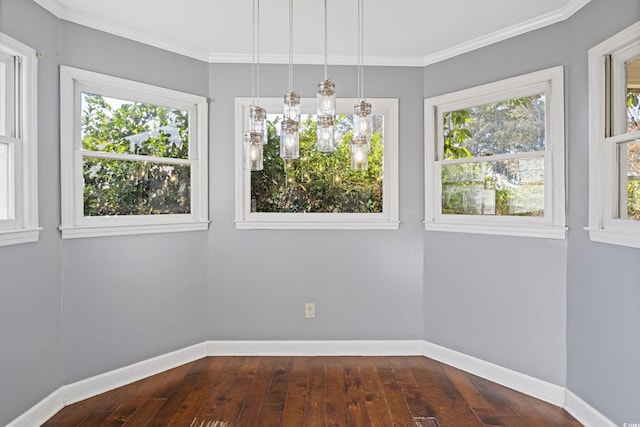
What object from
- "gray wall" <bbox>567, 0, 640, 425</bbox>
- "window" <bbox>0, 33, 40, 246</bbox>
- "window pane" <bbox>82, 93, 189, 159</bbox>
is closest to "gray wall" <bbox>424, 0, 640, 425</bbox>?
"gray wall" <bbox>567, 0, 640, 425</bbox>

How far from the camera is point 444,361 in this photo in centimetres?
325

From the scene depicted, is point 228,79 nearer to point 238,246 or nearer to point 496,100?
point 238,246


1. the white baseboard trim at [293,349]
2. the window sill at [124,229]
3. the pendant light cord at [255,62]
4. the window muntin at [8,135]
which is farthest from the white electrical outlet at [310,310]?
the window muntin at [8,135]

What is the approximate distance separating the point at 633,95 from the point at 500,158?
89cm

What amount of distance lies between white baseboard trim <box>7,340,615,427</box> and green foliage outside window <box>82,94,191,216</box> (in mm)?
1127

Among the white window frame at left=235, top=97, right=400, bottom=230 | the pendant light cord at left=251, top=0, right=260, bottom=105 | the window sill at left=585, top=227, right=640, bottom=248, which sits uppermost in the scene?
the pendant light cord at left=251, top=0, right=260, bottom=105

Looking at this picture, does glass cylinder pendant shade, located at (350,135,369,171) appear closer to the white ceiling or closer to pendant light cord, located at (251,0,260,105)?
the white ceiling

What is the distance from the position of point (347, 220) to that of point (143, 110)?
1.79 m

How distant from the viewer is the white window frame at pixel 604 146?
2.19 meters

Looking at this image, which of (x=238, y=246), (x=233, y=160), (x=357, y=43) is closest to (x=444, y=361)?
(x=238, y=246)

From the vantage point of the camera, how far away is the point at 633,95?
2197 millimetres

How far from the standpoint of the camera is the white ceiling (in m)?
2.51

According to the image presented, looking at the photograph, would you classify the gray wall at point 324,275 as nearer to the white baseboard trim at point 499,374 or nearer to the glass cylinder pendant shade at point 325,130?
the white baseboard trim at point 499,374

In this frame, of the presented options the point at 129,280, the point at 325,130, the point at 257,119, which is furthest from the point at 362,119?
the point at 129,280
